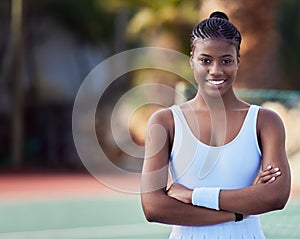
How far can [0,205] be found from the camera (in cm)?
1500

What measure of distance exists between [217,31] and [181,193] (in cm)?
56

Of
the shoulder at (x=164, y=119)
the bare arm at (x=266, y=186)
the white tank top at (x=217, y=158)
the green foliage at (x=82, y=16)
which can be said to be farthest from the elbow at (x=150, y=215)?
the green foliage at (x=82, y=16)

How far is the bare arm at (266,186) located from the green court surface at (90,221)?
275 inches

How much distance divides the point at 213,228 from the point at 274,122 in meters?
0.41

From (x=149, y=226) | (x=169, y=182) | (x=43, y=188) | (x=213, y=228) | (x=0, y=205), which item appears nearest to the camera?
(x=213, y=228)

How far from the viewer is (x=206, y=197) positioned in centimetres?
304

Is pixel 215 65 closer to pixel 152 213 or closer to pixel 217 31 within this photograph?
pixel 217 31

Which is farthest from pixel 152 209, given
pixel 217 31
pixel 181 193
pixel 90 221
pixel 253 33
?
pixel 253 33

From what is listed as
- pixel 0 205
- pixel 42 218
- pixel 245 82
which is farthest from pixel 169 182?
pixel 245 82

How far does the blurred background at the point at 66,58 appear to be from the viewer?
2344 centimetres

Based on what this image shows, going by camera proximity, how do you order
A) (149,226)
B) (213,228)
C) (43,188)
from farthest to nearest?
(43,188)
(149,226)
(213,228)

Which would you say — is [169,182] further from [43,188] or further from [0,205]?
[43,188]

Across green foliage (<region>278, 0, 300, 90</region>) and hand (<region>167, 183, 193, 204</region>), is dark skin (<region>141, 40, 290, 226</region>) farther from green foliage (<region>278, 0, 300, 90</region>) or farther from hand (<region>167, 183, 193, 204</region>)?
green foliage (<region>278, 0, 300, 90</region>)

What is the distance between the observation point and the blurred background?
923 inches
